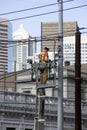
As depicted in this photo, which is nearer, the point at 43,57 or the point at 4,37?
the point at 43,57

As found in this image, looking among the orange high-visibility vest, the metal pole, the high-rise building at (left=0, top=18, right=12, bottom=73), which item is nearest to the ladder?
the orange high-visibility vest

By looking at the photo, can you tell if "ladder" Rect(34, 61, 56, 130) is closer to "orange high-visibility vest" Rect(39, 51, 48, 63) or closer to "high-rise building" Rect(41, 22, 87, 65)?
"orange high-visibility vest" Rect(39, 51, 48, 63)

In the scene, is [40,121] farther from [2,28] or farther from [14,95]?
[2,28]

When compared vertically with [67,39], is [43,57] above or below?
below

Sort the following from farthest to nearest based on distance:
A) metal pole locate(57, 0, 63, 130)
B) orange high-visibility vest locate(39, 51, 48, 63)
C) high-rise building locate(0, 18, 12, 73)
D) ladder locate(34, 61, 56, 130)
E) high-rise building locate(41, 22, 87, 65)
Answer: high-rise building locate(0, 18, 12, 73) → high-rise building locate(41, 22, 87, 65) → orange high-visibility vest locate(39, 51, 48, 63) → ladder locate(34, 61, 56, 130) → metal pole locate(57, 0, 63, 130)

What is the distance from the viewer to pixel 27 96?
130ft

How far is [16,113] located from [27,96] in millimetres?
2206

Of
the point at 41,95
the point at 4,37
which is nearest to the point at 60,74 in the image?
the point at 41,95

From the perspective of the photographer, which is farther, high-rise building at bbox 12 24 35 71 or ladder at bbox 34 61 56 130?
high-rise building at bbox 12 24 35 71

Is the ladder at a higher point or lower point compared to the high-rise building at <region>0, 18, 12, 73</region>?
lower

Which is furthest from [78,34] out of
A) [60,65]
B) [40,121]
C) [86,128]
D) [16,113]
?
[86,128]

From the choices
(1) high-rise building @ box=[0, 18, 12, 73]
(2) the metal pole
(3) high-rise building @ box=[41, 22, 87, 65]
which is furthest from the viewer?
(1) high-rise building @ box=[0, 18, 12, 73]

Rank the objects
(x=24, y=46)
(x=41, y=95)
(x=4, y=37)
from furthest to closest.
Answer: (x=24, y=46) < (x=4, y=37) < (x=41, y=95)

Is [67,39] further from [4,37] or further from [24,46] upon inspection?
[4,37]
